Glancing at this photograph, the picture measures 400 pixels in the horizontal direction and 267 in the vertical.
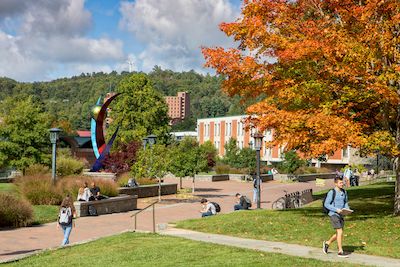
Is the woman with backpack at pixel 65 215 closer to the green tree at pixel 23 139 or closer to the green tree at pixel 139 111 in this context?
the green tree at pixel 23 139

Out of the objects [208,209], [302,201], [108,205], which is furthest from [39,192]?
[302,201]

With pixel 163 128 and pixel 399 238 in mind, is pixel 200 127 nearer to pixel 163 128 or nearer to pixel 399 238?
pixel 163 128

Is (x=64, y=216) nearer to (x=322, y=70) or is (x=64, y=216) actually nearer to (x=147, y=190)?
(x=322, y=70)

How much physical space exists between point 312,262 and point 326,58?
7.45 meters

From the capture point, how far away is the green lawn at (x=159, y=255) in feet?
24.9

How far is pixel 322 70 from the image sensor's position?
12734mm

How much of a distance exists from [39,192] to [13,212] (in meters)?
3.76

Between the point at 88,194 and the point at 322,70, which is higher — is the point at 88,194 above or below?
below

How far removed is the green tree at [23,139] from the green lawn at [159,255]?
19260mm

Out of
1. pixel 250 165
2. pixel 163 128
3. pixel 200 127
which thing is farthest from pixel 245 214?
pixel 200 127

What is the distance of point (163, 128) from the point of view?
4491cm

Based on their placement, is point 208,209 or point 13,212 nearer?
point 13,212

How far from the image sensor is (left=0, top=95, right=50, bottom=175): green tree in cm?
2684

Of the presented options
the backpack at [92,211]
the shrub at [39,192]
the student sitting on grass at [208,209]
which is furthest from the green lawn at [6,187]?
the student sitting on grass at [208,209]
